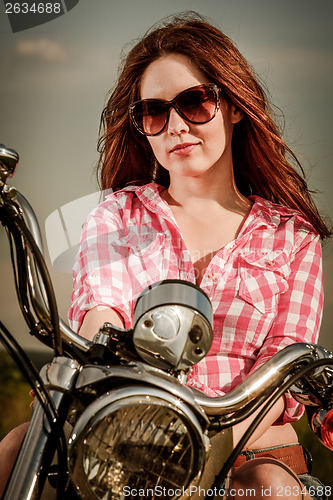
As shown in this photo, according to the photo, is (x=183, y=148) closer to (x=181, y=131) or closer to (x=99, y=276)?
(x=181, y=131)

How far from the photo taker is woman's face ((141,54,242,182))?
4.60 ft

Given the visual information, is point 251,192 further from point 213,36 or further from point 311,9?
point 311,9

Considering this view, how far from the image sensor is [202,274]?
1.51m

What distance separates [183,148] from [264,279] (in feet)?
1.19

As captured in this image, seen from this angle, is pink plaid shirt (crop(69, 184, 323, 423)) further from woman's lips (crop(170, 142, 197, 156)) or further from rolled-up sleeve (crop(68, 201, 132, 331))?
woman's lips (crop(170, 142, 197, 156))

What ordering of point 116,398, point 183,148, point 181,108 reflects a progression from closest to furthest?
1. point 116,398
2. point 181,108
3. point 183,148

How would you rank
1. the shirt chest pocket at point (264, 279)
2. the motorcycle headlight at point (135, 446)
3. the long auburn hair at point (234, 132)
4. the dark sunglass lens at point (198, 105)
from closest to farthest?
the motorcycle headlight at point (135, 446)
the dark sunglass lens at point (198, 105)
the shirt chest pocket at point (264, 279)
the long auburn hair at point (234, 132)

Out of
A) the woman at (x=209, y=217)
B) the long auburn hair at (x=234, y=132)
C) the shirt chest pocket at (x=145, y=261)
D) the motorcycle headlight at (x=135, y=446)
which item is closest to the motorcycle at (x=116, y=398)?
the motorcycle headlight at (x=135, y=446)

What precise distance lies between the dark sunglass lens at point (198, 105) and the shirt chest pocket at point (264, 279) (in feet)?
1.17

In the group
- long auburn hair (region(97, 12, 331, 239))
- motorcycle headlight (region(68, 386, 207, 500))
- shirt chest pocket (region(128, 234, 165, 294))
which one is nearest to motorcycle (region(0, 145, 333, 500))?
motorcycle headlight (region(68, 386, 207, 500))

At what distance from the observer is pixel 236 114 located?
167cm

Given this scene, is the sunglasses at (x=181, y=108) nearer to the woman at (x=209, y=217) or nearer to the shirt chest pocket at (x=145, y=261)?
the woman at (x=209, y=217)

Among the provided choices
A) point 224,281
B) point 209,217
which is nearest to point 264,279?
point 224,281

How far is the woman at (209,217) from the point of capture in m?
1.38
